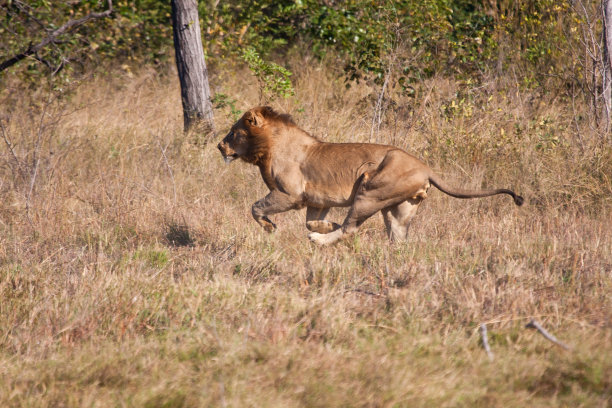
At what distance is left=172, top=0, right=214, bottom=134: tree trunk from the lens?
33.9 feet

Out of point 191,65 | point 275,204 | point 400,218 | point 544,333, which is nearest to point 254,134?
point 275,204

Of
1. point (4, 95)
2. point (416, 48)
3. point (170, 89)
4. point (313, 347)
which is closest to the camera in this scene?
point (313, 347)

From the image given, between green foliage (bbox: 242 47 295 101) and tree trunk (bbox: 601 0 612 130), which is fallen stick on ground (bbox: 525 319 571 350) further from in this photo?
green foliage (bbox: 242 47 295 101)

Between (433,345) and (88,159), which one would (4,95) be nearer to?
(88,159)

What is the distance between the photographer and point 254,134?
651cm

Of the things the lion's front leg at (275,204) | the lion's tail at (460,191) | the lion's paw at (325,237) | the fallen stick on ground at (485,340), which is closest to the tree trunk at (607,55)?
the lion's tail at (460,191)

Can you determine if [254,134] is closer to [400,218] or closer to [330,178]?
[330,178]

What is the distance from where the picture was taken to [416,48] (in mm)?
10828

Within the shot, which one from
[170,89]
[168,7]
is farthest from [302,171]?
[168,7]

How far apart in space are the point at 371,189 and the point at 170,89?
784cm

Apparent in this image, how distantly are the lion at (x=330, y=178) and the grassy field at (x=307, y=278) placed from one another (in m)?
0.25

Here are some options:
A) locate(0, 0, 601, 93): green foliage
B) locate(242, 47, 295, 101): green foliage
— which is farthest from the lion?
locate(242, 47, 295, 101): green foliage

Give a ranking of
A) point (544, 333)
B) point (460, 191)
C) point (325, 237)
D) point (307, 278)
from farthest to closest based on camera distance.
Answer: point (325, 237) < point (460, 191) < point (307, 278) < point (544, 333)

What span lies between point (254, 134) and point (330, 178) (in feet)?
2.84
